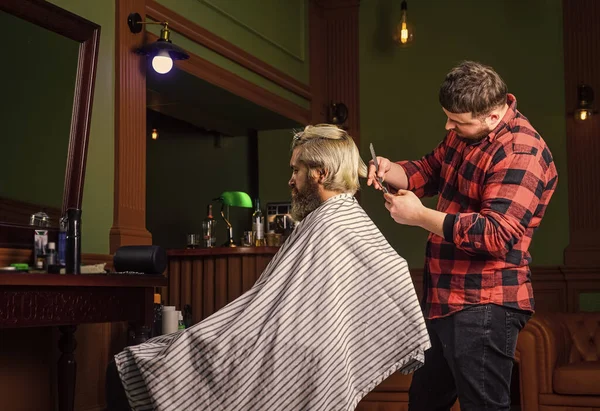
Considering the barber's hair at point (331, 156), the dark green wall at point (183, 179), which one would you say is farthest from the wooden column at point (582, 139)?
the barber's hair at point (331, 156)

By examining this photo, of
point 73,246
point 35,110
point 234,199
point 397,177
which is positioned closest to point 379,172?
point 397,177

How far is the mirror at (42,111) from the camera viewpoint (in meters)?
3.19

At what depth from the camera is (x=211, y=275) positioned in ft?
16.5

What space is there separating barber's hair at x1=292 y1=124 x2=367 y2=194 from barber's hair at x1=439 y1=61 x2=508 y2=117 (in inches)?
12.5

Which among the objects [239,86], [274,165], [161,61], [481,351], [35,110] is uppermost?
[239,86]


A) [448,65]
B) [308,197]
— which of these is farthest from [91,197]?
[448,65]

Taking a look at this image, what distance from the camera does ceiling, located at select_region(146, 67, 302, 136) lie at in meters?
5.07

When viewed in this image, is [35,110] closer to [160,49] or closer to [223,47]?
[160,49]

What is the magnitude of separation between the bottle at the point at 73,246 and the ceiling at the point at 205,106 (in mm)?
1844

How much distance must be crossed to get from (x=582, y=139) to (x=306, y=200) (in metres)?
4.39

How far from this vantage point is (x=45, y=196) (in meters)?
3.38

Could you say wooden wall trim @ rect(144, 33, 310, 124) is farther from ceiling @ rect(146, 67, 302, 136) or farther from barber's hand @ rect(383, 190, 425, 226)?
barber's hand @ rect(383, 190, 425, 226)

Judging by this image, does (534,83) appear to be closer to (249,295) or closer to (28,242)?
(28,242)

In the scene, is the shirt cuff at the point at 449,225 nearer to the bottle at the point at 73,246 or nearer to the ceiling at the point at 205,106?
the bottle at the point at 73,246
